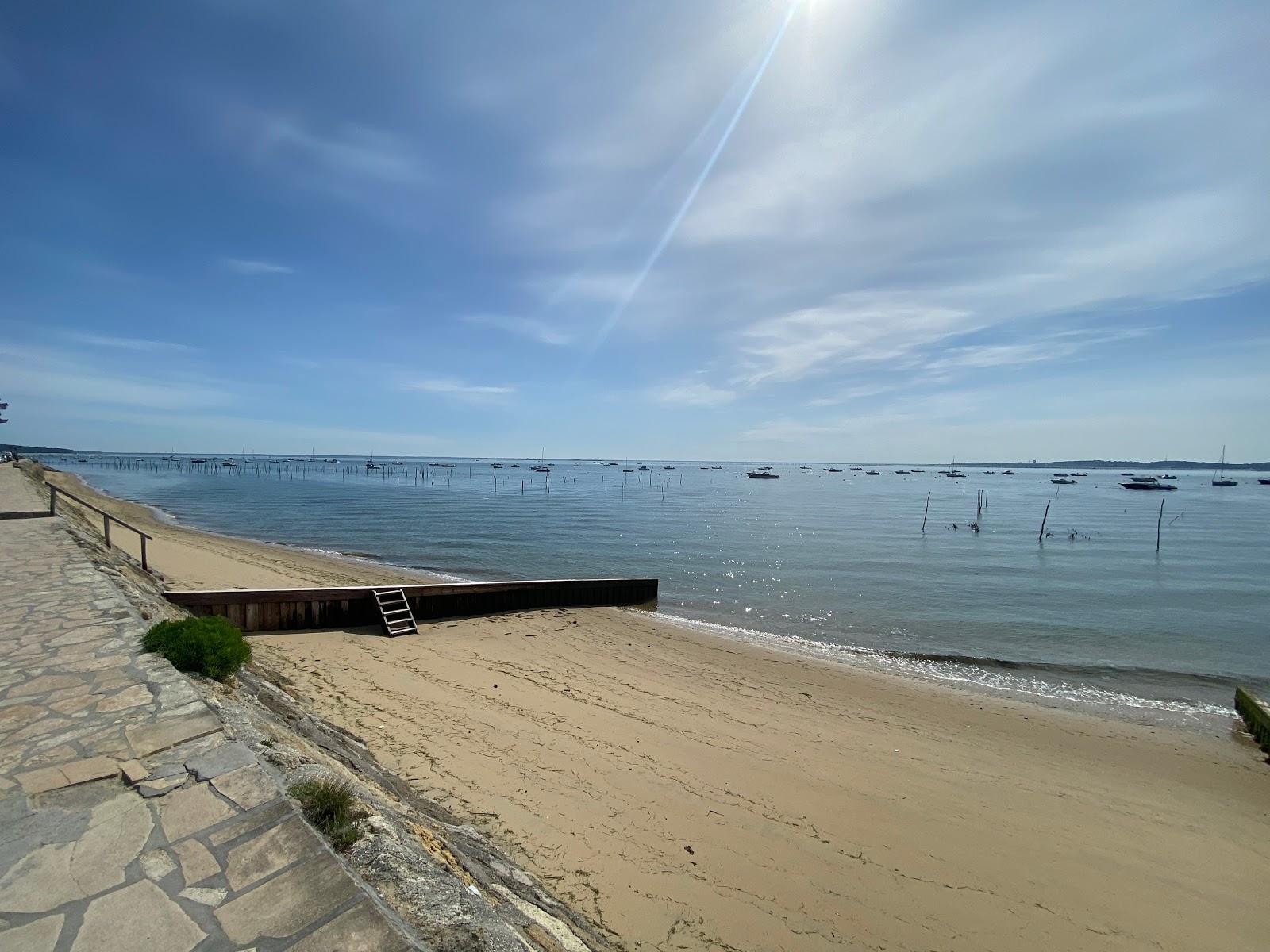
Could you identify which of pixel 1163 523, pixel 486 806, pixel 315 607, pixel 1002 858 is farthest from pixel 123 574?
pixel 1163 523

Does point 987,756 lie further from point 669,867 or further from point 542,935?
point 542,935

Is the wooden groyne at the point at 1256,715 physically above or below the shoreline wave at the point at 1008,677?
above

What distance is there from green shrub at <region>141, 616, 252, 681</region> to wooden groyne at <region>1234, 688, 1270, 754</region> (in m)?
16.2

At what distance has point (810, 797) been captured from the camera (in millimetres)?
7043

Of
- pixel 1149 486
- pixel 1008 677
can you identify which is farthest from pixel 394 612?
pixel 1149 486

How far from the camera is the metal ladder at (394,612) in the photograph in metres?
12.8

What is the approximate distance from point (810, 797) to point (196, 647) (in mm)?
7094

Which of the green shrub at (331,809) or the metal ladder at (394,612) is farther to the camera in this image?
the metal ladder at (394,612)

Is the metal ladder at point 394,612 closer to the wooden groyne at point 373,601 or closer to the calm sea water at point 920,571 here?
the wooden groyne at point 373,601

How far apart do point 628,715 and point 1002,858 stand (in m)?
5.16

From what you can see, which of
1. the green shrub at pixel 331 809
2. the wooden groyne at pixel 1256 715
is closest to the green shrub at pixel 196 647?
the green shrub at pixel 331 809

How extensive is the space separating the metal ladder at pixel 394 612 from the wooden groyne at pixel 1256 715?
16.8 metres

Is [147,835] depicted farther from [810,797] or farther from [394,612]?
[394,612]

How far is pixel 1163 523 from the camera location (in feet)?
154
